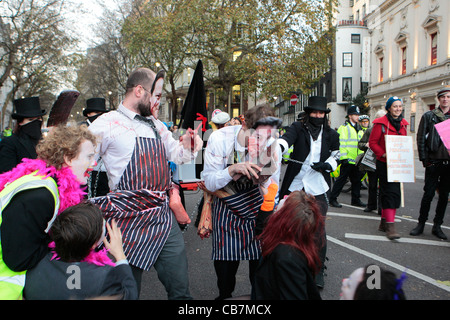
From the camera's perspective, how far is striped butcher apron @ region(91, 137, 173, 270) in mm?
2378

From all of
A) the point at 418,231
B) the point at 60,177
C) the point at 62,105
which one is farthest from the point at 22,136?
the point at 418,231

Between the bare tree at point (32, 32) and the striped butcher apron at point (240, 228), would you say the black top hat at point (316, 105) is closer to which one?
the striped butcher apron at point (240, 228)

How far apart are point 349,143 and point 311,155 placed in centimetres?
516

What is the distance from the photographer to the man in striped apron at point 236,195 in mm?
2793

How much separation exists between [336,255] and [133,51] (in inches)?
834

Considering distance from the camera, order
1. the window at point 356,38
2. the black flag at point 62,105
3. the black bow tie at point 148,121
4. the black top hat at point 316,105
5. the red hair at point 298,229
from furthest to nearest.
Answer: the window at point 356,38
the black top hat at point 316,105
the black flag at point 62,105
the black bow tie at point 148,121
the red hair at point 298,229

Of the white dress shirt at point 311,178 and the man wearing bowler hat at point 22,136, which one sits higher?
the man wearing bowler hat at point 22,136

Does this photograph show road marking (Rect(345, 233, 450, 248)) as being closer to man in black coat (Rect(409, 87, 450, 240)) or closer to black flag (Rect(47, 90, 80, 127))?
man in black coat (Rect(409, 87, 450, 240))

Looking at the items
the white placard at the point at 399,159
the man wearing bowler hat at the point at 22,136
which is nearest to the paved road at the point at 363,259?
the white placard at the point at 399,159

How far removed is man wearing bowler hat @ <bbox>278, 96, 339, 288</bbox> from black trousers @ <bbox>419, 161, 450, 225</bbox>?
245 centimetres

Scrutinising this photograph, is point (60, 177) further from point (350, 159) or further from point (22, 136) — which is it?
point (350, 159)

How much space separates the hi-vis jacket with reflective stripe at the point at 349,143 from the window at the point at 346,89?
122 ft
